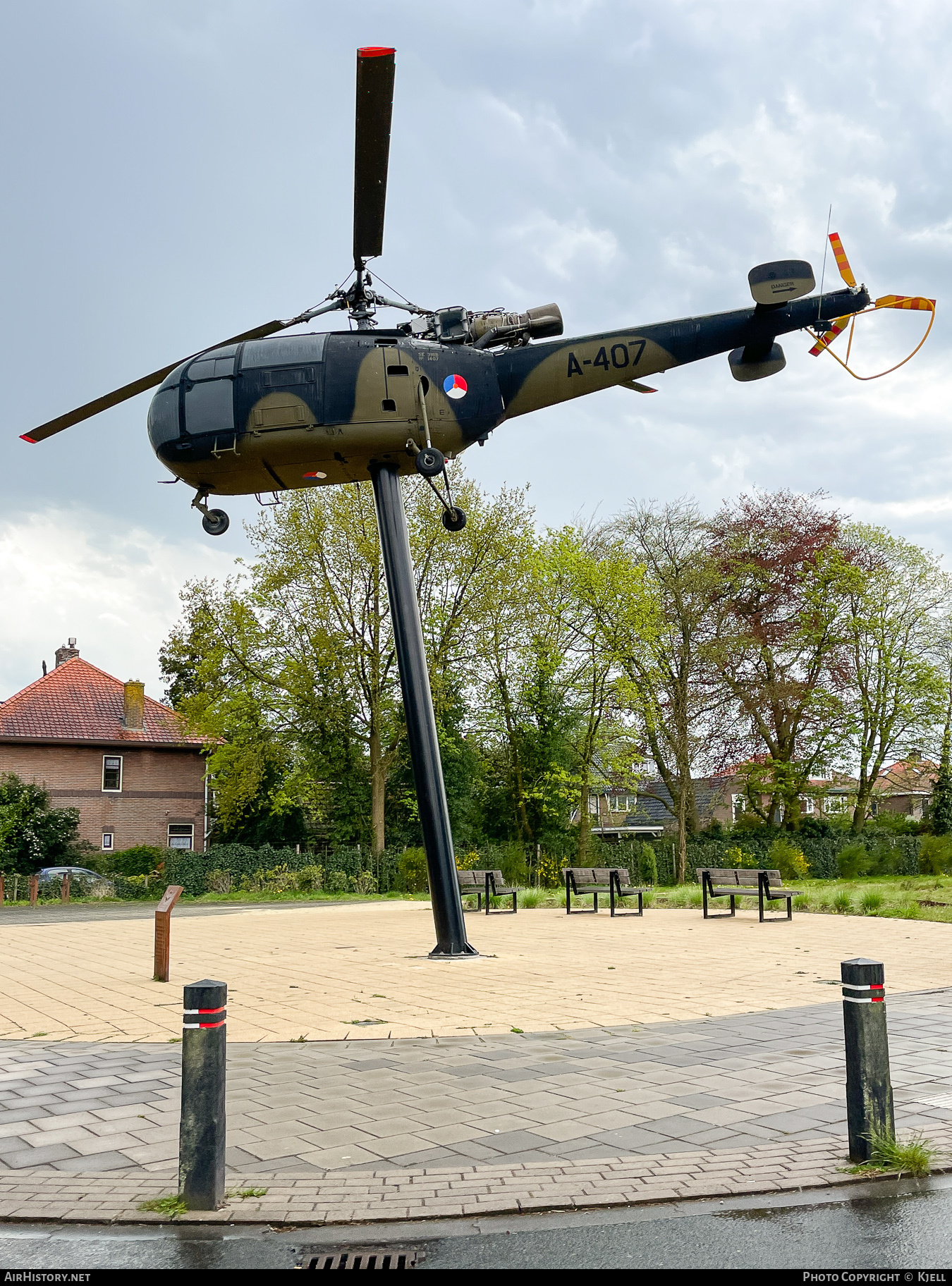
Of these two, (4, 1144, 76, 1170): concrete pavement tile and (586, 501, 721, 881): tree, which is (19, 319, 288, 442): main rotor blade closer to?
(4, 1144, 76, 1170): concrete pavement tile

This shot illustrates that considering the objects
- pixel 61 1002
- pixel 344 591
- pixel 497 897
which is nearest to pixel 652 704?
pixel 344 591

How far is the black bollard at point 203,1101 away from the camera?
13.7ft

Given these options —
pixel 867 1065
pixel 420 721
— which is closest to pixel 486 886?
pixel 420 721

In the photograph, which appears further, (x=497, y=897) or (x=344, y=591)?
(x=344, y=591)

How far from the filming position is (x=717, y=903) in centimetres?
2084

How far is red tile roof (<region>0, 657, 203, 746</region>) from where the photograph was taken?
37750mm

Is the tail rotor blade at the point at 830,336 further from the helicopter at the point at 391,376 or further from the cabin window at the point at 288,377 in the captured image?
the cabin window at the point at 288,377

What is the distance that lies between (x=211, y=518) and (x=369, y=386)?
9.36 ft

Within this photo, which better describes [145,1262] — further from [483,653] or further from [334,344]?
[483,653]

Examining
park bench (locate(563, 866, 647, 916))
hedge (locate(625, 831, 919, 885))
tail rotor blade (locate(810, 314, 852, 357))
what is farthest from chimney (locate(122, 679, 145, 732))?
tail rotor blade (locate(810, 314, 852, 357))

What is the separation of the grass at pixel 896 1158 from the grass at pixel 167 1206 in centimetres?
282

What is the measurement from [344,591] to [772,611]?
17.1 meters

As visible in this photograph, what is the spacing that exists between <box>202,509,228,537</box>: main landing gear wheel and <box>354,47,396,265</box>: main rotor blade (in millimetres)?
3710

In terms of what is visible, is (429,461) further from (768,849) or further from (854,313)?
(768,849)
